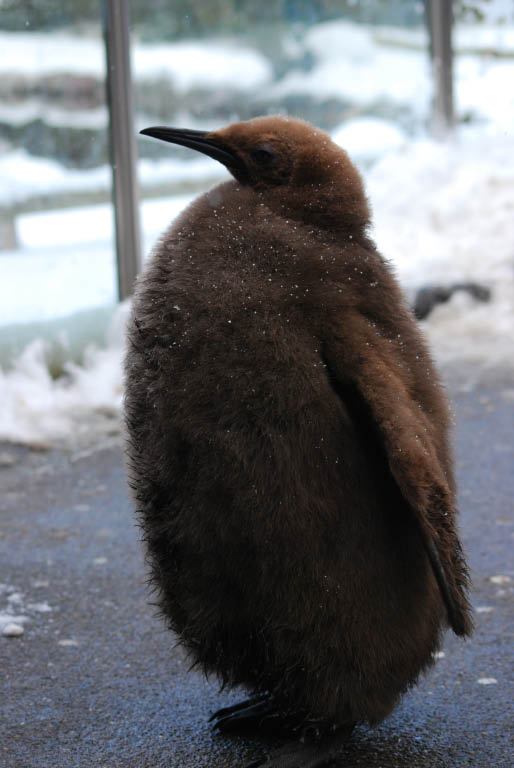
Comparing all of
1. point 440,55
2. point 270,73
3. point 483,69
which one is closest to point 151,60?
point 270,73

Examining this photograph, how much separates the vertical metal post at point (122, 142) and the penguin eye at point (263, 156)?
9.18 ft

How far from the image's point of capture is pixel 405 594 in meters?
1.63

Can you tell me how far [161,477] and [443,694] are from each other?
754 mm

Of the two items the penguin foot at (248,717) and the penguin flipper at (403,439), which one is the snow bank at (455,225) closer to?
the penguin foot at (248,717)

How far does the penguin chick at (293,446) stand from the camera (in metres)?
1.55

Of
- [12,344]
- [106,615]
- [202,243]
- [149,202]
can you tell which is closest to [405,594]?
[202,243]

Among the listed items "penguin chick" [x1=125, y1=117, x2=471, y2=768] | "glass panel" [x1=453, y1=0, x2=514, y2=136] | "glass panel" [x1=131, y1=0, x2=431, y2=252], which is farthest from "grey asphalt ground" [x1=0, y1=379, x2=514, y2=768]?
"glass panel" [x1=453, y1=0, x2=514, y2=136]

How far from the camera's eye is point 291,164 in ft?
5.49

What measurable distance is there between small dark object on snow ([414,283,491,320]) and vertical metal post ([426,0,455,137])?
5.60 ft

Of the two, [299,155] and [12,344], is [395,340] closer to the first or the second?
[299,155]

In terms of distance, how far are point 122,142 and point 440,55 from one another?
2.92 m

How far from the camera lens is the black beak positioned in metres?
1.70

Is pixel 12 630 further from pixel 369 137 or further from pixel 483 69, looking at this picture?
pixel 483 69

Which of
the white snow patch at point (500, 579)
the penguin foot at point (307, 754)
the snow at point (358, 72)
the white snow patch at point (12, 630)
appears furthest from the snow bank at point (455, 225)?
the penguin foot at point (307, 754)
